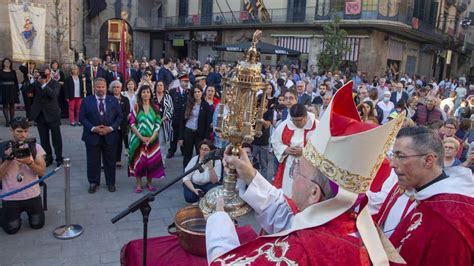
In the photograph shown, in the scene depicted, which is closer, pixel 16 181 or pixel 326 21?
pixel 16 181

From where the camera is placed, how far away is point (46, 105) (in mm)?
7316

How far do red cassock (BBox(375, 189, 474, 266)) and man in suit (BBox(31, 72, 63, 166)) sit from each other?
6789mm

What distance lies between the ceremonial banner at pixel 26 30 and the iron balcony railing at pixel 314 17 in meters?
17.1

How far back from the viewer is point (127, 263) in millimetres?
2697

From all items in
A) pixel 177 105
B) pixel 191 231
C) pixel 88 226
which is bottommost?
pixel 88 226

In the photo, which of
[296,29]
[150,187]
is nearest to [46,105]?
[150,187]

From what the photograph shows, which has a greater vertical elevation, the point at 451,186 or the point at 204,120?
the point at 451,186

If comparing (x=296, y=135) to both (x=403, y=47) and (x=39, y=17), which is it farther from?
(x=403, y=47)

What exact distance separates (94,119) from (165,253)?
4248mm

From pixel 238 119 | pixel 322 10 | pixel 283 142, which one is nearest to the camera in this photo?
pixel 238 119

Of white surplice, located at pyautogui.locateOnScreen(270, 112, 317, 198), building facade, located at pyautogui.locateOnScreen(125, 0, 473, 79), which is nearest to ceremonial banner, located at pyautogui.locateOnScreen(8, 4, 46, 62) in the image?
white surplice, located at pyautogui.locateOnScreen(270, 112, 317, 198)

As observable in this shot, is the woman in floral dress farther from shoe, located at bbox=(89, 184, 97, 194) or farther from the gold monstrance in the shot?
the gold monstrance

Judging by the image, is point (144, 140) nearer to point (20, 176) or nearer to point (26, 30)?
point (20, 176)

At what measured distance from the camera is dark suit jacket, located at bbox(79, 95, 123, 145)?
624 centimetres
